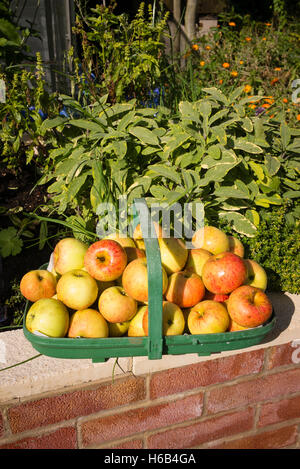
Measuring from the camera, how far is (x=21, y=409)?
1.36m

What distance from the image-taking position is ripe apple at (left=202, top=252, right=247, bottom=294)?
137cm

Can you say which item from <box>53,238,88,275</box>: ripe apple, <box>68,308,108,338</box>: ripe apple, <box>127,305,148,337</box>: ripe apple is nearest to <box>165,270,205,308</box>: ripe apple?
<box>127,305,148,337</box>: ripe apple

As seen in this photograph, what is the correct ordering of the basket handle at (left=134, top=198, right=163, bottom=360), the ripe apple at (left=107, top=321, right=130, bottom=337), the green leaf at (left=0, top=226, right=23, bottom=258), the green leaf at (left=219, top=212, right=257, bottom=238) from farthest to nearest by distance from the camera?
the green leaf at (left=0, top=226, right=23, bottom=258) < the green leaf at (left=219, top=212, right=257, bottom=238) < the ripe apple at (left=107, top=321, right=130, bottom=337) < the basket handle at (left=134, top=198, right=163, bottom=360)

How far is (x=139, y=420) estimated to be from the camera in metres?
1.55

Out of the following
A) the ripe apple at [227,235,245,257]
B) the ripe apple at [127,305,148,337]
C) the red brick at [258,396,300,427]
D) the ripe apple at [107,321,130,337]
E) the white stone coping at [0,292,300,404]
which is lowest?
the red brick at [258,396,300,427]

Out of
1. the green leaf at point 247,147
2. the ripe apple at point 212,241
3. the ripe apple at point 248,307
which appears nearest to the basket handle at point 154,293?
the ripe apple at point 248,307

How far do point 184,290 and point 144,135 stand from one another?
0.80m

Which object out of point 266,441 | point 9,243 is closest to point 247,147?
point 9,243

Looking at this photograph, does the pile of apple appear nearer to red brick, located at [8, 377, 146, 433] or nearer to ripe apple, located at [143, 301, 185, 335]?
ripe apple, located at [143, 301, 185, 335]

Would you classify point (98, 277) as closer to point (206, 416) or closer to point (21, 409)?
point (21, 409)

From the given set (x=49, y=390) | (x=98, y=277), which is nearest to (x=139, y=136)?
(x=98, y=277)

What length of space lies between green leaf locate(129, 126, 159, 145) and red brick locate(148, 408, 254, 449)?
4.20 ft

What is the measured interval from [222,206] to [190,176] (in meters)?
0.26

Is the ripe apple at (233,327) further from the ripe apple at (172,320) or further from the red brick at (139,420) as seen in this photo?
the red brick at (139,420)
